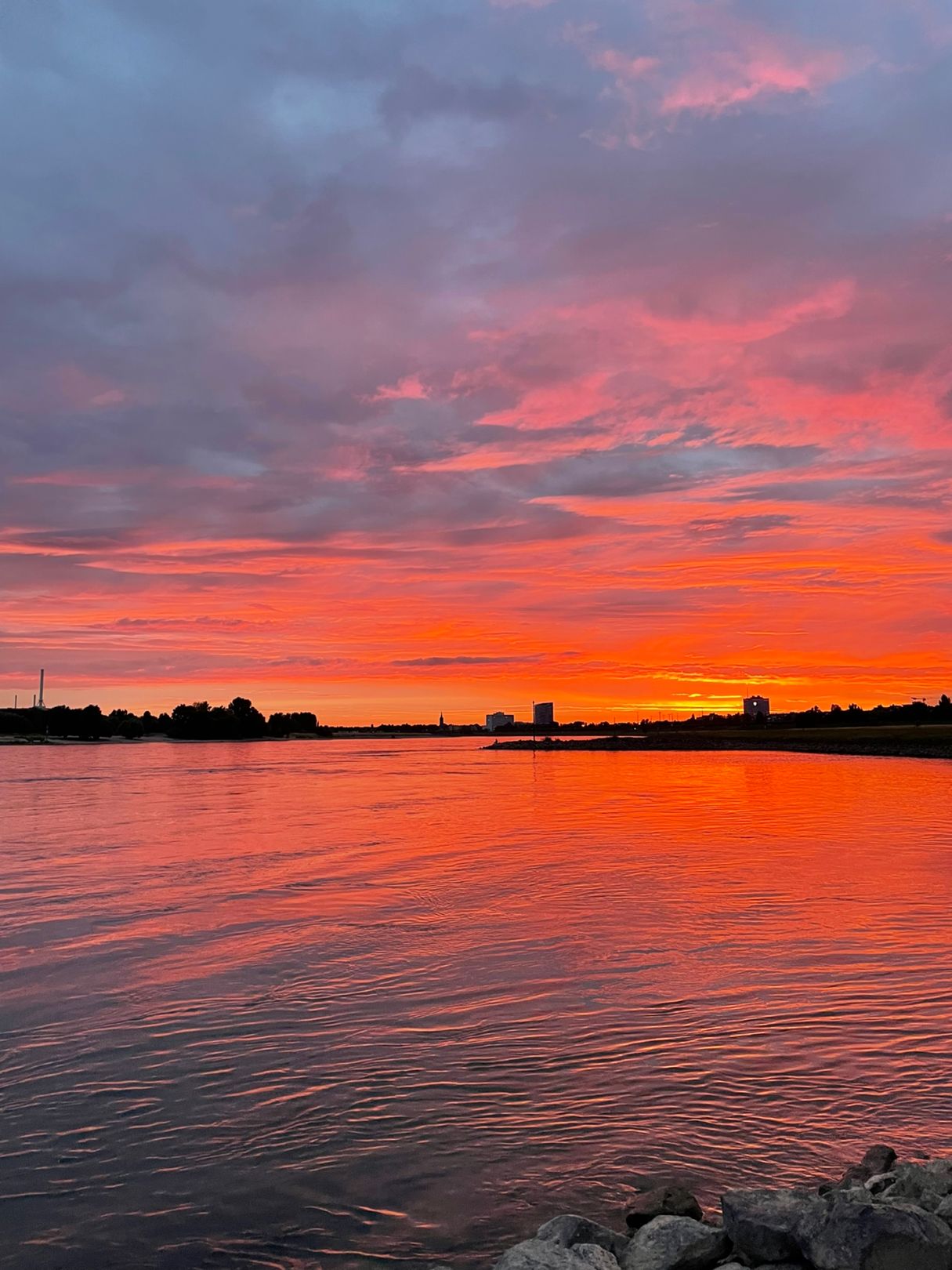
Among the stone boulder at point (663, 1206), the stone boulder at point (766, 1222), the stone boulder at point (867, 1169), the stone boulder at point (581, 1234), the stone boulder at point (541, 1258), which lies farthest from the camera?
the stone boulder at point (867, 1169)

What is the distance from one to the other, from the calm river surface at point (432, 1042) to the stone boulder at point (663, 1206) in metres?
0.44

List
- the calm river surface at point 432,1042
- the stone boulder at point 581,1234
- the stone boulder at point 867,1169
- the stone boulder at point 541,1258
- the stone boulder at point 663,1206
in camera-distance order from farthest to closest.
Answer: the calm river surface at point 432,1042
the stone boulder at point 867,1169
the stone boulder at point 663,1206
the stone boulder at point 581,1234
the stone boulder at point 541,1258

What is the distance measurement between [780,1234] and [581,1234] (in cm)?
132

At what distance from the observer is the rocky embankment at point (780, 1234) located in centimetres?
598

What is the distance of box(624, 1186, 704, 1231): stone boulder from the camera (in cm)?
708

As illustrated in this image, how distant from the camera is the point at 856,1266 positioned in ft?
19.4

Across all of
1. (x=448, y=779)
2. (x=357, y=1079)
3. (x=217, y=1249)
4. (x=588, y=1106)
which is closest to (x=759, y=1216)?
(x=588, y=1106)

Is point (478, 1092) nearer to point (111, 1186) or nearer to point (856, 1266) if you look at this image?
point (111, 1186)

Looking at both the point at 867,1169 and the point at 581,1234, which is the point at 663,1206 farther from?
the point at 867,1169

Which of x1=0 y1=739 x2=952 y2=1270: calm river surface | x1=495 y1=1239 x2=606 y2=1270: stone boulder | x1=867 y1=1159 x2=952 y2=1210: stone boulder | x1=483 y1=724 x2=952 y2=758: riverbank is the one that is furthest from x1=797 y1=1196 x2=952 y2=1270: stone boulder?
x1=483 y1=724 x2=952 y2=758: riverbank

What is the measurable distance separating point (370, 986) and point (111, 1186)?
20.3 feet

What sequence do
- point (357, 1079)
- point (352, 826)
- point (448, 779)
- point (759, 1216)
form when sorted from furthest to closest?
point (448, 779) → point (352, 826) → point (357, 1079) → point (759, 1216)

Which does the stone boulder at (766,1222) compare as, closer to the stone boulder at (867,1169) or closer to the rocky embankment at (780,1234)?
the rocky embankment at (780,1234)

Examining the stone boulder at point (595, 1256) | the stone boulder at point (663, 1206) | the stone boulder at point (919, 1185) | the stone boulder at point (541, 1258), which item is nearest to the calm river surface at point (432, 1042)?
the stone boulder at point (663, 1206)
